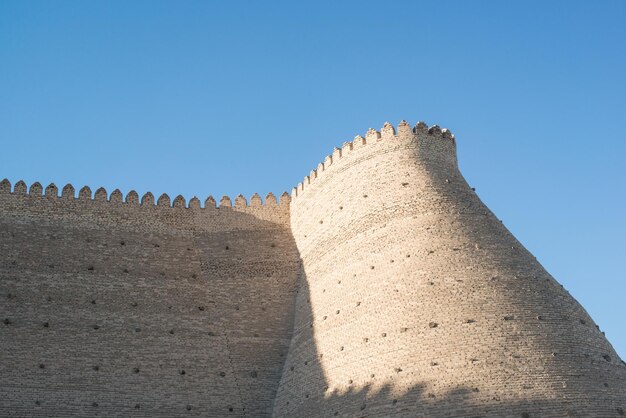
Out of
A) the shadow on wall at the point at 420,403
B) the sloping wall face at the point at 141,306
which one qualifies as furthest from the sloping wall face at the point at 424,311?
the sloping wall face at the point at 141,306

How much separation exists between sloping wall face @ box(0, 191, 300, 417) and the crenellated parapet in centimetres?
294

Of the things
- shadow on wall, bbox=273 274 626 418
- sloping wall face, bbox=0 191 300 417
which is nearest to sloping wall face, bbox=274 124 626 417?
shadow on wall, bbox=273 274 626 418

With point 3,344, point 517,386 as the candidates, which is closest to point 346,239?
point 517,386

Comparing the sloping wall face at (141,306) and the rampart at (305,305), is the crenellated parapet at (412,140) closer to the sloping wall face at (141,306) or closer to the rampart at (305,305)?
the rampart at (305,305)

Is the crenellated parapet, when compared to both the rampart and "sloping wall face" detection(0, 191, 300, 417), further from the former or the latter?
"sloping wall face" detection(0, 191, 300, 417)

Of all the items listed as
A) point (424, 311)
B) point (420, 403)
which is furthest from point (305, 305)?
point (420, 403)

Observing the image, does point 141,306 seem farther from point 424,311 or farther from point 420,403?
point 420,403

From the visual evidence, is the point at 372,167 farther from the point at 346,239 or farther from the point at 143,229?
the point at 143,229

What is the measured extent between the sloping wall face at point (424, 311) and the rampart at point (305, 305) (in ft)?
0.13

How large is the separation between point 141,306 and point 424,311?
752 cm

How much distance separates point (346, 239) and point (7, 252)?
8.63 metres

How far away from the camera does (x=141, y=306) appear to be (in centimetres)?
1983

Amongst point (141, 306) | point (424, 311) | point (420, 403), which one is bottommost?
point (420, 403)

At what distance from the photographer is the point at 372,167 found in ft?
66.5
